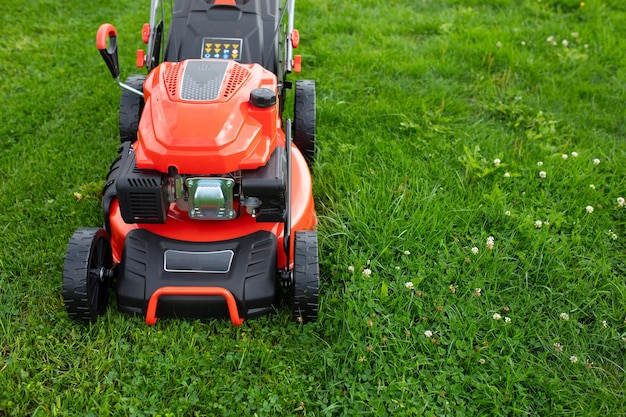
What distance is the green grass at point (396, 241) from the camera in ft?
7.90

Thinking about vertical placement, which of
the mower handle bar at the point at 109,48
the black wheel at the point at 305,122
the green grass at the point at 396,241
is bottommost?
the green grass at the point at 396,241

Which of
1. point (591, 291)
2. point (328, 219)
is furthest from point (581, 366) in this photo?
point (328, 219)

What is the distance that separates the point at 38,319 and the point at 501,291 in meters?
2.12

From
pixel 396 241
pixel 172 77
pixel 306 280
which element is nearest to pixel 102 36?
pixel 172 77

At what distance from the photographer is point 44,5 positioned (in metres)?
5.48

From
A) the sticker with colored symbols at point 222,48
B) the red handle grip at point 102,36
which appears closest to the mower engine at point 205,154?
the red handle grip at point 102,36

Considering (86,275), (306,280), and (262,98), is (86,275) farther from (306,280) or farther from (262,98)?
(262,98)

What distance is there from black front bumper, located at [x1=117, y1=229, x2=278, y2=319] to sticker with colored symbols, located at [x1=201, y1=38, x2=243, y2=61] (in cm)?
106

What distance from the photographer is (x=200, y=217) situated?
8.41 feet

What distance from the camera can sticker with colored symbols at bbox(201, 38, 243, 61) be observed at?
3.15m

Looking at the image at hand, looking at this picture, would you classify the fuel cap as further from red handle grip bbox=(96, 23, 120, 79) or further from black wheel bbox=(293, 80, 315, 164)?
black wheel bbox=(293, 80, 315, 164)

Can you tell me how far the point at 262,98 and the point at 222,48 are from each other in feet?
2.62

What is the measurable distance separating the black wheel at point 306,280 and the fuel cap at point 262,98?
627mm

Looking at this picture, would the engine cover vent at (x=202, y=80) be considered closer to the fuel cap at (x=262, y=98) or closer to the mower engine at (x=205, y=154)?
the mower engine at (x=205, y=154)
